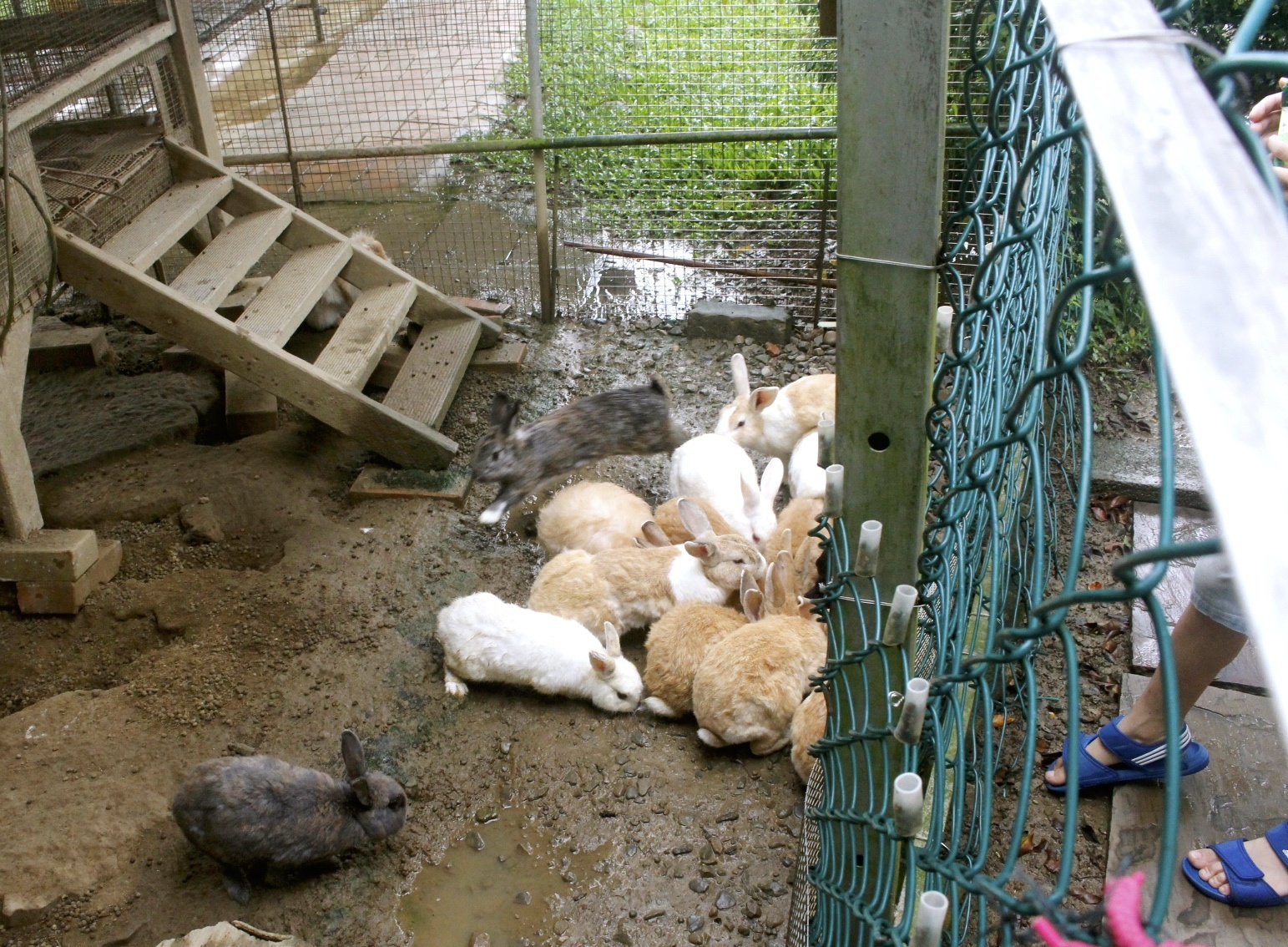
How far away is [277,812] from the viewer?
2826mm

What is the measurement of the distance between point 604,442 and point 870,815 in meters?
Answer: 3.33

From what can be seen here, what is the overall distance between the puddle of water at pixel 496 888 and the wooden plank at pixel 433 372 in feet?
7.58

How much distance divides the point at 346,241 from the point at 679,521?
260 centimetres

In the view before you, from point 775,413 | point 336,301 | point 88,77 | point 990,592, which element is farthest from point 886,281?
point 336,301

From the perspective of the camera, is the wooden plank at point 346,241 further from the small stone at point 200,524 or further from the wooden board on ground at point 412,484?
the small stone at point 200,524

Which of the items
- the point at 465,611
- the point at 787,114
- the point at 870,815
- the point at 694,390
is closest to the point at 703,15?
the point at 787,114

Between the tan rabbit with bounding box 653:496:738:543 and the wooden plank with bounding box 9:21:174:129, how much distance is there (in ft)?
9.85

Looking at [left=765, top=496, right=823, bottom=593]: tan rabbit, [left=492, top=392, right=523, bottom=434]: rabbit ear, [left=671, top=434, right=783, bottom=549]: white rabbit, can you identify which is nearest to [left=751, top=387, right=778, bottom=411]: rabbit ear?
[left=671, top=434, right=783, bottom=549]: white rabbit

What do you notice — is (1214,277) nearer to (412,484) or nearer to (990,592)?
(990,592)

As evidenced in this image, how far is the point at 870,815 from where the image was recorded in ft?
4.91

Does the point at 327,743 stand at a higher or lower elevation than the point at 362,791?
lower

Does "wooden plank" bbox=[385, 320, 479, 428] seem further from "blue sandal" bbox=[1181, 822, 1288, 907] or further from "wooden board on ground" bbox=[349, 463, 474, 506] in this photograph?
"blue sandal" bbox=[1181, 822, 1288, 907]

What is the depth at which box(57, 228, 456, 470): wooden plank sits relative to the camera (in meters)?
4.22

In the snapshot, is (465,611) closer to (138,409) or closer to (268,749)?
(268,749)
